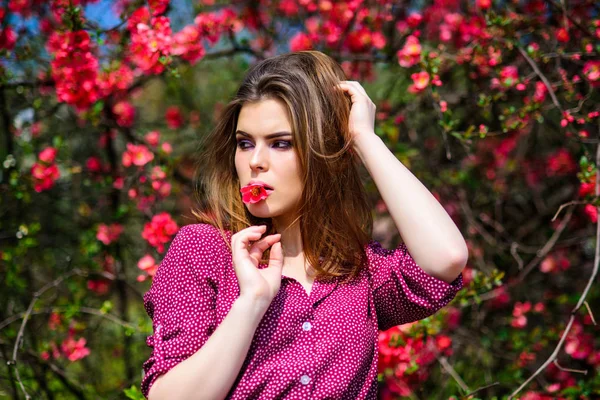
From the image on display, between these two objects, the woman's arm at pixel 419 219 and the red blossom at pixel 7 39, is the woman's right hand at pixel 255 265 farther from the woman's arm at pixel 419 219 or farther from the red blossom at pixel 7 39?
the red blossom at pixel 7 39

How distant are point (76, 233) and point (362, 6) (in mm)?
1900

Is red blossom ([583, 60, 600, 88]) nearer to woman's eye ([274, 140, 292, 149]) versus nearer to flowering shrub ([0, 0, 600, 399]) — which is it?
flowering shrub ([0, 0, 600, 399])

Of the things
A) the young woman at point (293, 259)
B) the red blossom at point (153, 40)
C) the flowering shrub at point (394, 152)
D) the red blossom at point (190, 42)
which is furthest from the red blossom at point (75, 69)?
the young woman at point (293, 259)

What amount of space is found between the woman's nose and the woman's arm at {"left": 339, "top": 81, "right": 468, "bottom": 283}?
24 centimetres

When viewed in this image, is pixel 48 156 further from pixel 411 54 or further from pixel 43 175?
pixel 411 54

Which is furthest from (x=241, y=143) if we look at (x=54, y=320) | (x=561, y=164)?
(x=561, y=164)

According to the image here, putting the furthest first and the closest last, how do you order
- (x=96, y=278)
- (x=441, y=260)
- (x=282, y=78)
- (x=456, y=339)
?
(x=96, y=278)
(x=456, y=339)
(x=282, y=78)
(x=441, y=260)

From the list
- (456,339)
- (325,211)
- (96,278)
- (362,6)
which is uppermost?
(362,6)

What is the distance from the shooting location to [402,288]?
1575 mm

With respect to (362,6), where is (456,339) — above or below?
below

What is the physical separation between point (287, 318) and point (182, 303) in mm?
238

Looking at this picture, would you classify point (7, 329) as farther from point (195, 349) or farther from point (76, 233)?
point (195, 349)

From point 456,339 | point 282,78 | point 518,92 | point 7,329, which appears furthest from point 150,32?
point 456,339

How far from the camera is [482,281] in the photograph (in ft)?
7.53
